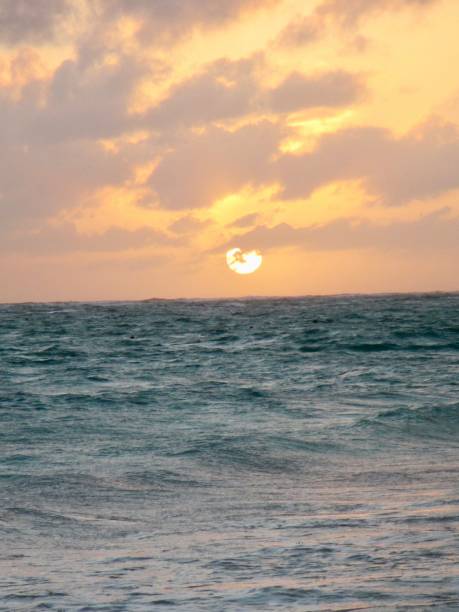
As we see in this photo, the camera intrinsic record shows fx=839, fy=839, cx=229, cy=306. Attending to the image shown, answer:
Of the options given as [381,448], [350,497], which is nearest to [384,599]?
[350,497]

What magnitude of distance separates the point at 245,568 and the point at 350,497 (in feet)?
11.5

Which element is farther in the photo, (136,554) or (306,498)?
(306,498)

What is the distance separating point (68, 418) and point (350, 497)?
10.5m

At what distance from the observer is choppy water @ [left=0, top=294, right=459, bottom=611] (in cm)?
646

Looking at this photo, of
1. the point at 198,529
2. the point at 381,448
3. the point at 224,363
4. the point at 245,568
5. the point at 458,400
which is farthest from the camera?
the point at 224,363

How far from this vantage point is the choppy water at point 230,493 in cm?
646

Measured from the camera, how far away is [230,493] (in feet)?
36.4

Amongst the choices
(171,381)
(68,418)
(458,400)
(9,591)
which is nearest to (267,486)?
(9,591)

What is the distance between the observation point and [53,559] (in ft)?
25.3

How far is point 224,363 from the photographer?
35.7 m

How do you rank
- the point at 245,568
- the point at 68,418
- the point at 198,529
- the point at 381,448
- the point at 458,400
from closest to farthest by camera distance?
the point at 245,568, the point at 198,529, the point at 381,448, the point at 68,418, the point at 458,400

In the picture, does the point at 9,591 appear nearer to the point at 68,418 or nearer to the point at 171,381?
the point at 68,418

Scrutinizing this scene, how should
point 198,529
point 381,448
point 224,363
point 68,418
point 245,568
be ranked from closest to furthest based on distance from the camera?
point 245,568 < point 198,529 < point 381,448 < point 68,418 < point 224,363

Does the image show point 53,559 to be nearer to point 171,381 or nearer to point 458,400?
point 458,400
